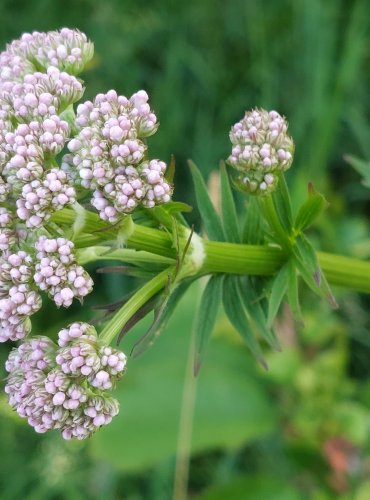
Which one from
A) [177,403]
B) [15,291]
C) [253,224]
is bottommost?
[177,403]

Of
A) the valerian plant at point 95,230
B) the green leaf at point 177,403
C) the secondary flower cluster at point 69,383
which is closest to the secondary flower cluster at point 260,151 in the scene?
the valerian plant at point 95,230

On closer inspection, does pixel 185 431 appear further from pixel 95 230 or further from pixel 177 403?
pixel 95 230

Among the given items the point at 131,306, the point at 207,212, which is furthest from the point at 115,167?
the point at 207,212

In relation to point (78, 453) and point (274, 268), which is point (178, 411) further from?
point (274, 268)

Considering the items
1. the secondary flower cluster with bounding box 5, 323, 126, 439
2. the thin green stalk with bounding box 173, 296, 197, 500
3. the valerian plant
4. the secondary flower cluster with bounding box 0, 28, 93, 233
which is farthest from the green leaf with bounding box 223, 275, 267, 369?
the thin green stalk with bounding box 173, 296, 197, 500

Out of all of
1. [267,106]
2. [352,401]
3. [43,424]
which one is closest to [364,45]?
[267,106]

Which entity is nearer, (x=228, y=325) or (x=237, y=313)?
(x=237, y=313)
